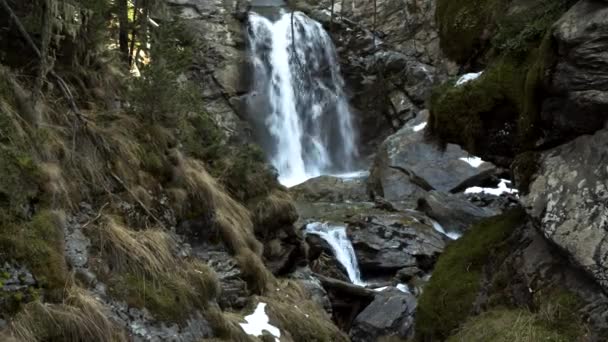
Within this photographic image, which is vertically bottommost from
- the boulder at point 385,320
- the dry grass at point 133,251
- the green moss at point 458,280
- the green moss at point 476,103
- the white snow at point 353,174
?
the white snow at point 353,174

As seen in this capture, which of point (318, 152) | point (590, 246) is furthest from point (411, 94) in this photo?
point (590, 246)

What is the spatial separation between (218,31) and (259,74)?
271 cm

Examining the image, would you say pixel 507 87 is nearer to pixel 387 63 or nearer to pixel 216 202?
pixel 216 202

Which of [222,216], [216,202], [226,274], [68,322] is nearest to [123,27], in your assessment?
[216,202]

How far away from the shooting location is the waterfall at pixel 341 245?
13562 millimetres

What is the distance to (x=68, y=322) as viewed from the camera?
15.6ft

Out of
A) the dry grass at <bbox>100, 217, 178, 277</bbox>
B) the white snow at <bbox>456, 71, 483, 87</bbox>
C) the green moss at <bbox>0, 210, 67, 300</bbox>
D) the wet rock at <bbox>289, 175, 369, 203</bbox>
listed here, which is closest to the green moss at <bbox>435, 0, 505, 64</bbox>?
the white snow at <bbox>456, 71, 483, 87</bbox>

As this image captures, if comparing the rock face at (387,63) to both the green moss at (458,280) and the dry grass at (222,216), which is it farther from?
the green moss at (458,280)

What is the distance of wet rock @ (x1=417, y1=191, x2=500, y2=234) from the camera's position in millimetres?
15633

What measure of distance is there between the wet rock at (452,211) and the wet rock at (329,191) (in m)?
3.07

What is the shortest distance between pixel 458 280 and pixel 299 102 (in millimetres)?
19076

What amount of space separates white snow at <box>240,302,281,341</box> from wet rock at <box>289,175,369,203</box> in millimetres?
11401

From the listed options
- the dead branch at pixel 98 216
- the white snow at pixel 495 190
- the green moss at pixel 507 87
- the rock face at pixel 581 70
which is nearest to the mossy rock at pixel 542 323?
the rock face at pixel 581 70

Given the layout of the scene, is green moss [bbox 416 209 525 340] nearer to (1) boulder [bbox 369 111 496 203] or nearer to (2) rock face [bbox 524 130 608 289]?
(2) rock face [bbox 524 130 608 289]
